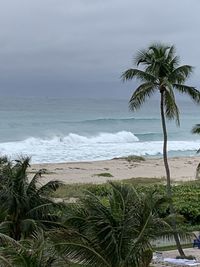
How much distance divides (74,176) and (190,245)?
23534 millimetres

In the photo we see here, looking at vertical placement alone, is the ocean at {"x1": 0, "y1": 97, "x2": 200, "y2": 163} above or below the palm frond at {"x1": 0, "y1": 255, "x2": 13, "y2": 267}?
above

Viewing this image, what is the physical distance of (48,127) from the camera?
101938 millimetres

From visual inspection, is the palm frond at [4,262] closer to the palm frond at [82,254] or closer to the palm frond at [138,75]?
the palm frond at [82,254]

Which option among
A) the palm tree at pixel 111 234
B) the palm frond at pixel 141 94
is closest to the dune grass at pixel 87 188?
the palm frond at pixel 141 94

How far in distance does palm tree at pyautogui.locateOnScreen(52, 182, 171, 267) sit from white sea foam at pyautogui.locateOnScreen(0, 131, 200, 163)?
2036 inches

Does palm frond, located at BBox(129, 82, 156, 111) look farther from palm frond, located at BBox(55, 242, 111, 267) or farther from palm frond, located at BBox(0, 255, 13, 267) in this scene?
palm frond, located at BBox(0, 255, 13, 267)

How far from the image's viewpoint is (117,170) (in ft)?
175

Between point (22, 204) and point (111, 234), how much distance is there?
19.2 feet

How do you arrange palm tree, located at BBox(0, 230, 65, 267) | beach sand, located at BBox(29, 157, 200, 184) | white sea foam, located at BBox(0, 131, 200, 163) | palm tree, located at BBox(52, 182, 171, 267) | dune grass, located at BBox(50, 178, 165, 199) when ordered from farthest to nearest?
white sea foam, located at BBox(0, 131, 200, 163) < beach sand, located at BBox(29, 157, 200, 184) < dune grass, located at BBox(50, 178, 165, 199) < palm tree, located at BBox(52, 182, 171, 267) < palm tree, located at BBox(0, 230, 65, 267)

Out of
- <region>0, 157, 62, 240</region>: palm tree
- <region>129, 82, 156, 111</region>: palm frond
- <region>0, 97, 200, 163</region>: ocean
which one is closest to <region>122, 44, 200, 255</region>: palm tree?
<region>129, 82, 156, 111</region>: palm frond

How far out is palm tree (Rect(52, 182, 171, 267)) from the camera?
12.7 meters

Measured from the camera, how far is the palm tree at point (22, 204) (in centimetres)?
1789

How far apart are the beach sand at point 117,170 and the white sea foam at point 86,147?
31.6ft

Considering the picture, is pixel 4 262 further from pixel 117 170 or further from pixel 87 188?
pixel 117 170
